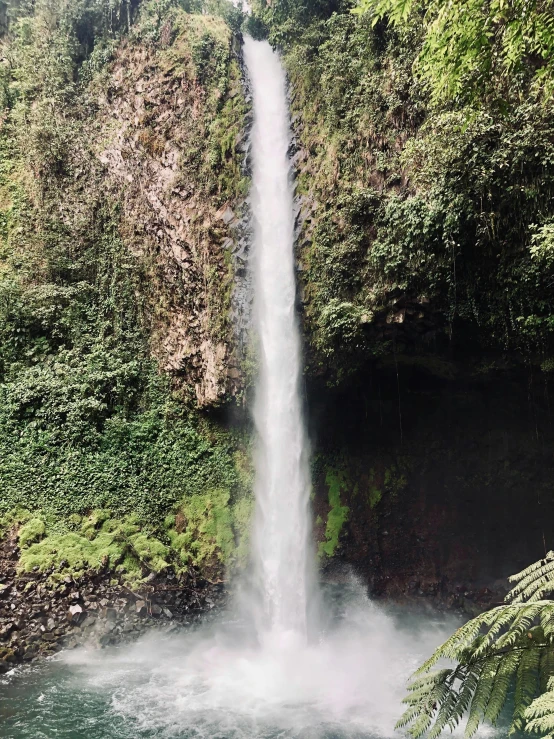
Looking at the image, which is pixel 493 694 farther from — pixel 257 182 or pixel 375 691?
pixel 257 182

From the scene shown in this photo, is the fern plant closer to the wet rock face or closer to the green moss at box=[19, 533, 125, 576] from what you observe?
the wet rock face

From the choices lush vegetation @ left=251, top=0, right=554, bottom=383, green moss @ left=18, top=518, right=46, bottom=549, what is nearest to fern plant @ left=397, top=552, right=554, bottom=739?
lush vegetation @ left=251, top=0, right=554, bottom=383

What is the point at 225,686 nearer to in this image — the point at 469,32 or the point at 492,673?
the point at 492,673

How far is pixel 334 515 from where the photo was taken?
11.8 m

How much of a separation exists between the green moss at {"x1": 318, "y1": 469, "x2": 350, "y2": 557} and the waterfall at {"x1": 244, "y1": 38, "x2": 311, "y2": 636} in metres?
0.85

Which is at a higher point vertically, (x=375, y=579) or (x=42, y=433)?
(x=42, y=433)

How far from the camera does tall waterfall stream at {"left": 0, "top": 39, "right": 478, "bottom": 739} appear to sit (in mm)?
6742

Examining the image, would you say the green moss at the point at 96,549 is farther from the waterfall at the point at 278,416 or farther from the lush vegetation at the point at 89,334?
the waterfall at the point at 278,416

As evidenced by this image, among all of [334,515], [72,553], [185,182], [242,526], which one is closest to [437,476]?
→ [334,515]

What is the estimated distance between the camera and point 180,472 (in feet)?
38.6

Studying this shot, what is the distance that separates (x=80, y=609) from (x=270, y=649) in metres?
3.71

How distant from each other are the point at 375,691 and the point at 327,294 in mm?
7229

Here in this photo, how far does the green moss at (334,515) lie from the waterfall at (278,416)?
85 centimetres

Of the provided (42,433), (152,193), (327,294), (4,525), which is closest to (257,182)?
(152,193)
